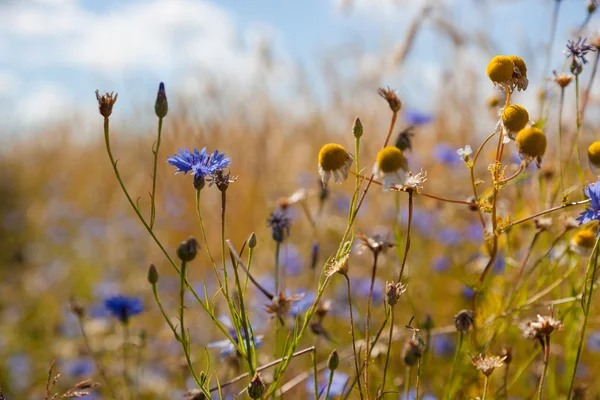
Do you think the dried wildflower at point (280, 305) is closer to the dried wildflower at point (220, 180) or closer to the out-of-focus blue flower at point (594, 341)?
the dried wildflower at point (220, 180)

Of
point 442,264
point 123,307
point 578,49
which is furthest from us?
point 442,264

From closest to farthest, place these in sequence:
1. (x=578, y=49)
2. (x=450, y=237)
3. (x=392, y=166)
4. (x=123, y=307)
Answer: (x=392, y=166)
(x=578, y=49)
(x=123, y=307)
(x=450, y=237)

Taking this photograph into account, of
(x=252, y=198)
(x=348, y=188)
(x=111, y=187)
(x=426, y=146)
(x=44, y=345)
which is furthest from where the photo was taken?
(x=111, y=187)

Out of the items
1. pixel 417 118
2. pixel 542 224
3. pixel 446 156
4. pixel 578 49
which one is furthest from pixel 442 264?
pixel 578 49

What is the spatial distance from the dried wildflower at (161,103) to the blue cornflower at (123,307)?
0.54m

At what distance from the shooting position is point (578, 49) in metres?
0.90

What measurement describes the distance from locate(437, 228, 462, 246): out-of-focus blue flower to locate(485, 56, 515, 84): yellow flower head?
1.49m

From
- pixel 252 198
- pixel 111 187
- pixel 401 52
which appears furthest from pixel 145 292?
pixel 111 187

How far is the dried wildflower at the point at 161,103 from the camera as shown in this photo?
2.67ft

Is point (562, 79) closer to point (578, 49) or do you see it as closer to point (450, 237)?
point (578, 49)

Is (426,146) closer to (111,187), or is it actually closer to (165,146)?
(165,146)

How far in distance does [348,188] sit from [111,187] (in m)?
1.83

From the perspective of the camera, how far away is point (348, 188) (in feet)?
11.8

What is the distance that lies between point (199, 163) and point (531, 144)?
410 millimetres
